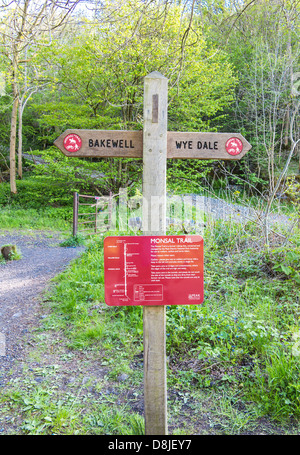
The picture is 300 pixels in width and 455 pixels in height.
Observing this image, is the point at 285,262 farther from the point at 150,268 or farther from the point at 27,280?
the point at 27,280

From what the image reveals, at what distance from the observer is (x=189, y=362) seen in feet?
10.5

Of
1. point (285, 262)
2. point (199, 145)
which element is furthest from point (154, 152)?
point (285, 262)

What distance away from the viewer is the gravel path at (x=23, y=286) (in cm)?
378

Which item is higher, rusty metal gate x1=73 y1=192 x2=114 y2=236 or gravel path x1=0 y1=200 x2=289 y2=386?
rusty metal gate x1=73 y1=192 x2=114 y2=236

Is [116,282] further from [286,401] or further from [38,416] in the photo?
[286,401]

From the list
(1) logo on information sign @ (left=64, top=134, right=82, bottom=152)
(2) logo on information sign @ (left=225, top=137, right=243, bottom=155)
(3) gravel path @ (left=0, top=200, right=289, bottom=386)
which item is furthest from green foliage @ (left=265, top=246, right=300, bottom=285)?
(1) logo on information sign @ (left=64, top=134, right=82, bottom=152)

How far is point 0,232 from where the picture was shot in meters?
11.7

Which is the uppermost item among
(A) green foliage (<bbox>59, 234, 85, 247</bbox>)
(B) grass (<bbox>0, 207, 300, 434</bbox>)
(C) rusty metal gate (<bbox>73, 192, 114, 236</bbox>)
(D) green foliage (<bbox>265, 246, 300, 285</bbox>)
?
(C) rusty metal gate (<bbox>73, 192, 114, 236</bbox>)

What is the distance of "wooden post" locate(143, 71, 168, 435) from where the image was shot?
2098mm

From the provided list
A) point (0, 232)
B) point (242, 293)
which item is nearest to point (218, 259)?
point (242, 293)

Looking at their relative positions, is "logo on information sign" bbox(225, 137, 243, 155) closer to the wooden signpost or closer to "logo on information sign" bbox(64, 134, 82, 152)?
the wooden signpost

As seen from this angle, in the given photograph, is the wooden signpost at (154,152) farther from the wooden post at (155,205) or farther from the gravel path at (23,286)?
the gravel path at (23,286)

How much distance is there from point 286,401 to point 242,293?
1580 mm

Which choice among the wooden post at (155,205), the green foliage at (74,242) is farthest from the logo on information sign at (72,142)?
the green foliage at (74,242)
